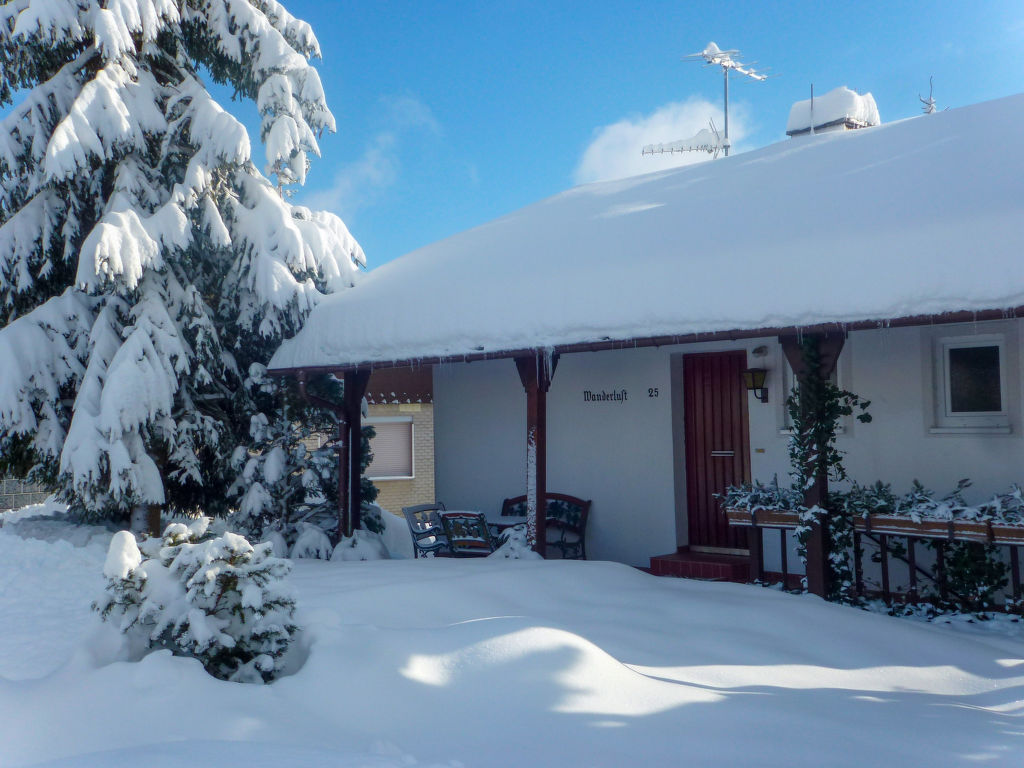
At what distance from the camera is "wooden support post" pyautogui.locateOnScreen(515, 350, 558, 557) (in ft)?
27.6

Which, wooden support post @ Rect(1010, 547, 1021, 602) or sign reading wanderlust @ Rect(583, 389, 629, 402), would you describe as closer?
wooden support post @ Rect(1010, 547, 1021, 602)

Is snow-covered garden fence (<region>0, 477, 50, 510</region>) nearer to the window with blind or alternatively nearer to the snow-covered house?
the window with blind

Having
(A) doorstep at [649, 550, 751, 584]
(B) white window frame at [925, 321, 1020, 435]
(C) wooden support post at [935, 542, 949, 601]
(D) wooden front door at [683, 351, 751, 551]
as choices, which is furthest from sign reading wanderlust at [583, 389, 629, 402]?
(C) wooden support post at [935, 542, 949, 601]

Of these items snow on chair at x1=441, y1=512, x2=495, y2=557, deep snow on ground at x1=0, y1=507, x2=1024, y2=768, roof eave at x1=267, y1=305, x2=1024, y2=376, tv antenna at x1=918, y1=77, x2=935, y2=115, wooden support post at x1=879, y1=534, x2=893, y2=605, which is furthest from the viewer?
tv antenna at x1=918, y1=77, x2=935, y2=115

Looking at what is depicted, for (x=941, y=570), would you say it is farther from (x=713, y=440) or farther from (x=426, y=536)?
(x=426, y=536)

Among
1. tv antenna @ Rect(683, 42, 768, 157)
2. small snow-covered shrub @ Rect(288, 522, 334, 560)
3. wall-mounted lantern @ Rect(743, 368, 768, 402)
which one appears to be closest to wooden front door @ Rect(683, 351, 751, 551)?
wall-mounted lantern @ Rect(743, 368, 768, 402)

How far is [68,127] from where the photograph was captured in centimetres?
939

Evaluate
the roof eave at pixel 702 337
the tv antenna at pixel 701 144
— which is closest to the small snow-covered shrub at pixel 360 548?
the roof eave at pixel 702 337

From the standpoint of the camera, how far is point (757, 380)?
8.79 metres

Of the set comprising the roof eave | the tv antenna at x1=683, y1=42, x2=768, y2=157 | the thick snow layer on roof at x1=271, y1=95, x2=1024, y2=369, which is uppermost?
the tv antenna at x1=683, y1=42, x2=768, y2=157

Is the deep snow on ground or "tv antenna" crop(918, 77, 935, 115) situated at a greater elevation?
"tv antenna" crop(918, 77, 935, 115)

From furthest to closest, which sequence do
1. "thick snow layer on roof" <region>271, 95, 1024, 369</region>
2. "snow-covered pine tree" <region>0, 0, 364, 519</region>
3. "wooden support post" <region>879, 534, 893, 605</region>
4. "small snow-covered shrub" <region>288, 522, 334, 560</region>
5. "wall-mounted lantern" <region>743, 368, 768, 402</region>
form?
"small snow-covered shrub" <region>288, 522, 334, 560</region>
"snow-covered pine tree" <region>0, 0, 364, 519</region>
"wall-mounted lantern" <region>743, 368, 768, 402</region>
"wooden support post" <region>879, 534, 893, 605</region>
"thick snow layer on roof" <region>271, 95, 1024, 369</region>

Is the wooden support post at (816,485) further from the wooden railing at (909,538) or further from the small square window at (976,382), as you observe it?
the small square window at (976,382)

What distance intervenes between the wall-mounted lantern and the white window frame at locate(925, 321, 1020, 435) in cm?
159
